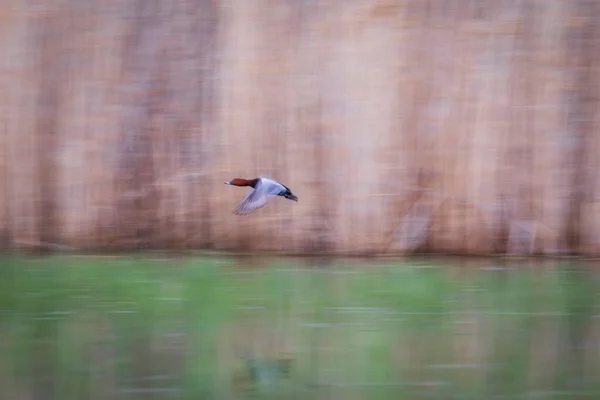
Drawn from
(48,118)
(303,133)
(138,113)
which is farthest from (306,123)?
(48,118)

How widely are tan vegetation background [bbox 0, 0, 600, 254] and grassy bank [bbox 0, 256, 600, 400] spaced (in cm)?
17

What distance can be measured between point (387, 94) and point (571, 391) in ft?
4.57

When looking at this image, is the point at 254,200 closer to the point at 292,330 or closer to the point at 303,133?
the point at 303,133

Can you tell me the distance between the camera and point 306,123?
285 centimetres

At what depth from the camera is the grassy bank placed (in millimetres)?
1646

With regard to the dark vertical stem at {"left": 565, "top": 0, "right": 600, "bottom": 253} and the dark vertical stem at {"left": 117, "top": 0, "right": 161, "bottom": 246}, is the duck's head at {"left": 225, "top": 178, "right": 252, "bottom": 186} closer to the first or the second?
the dark vertical stem at {"left": 117, "top": 0, "right": 161, "bottom": 246}

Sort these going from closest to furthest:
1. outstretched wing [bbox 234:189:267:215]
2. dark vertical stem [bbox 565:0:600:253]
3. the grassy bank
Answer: the grassy bank
outstretched wing [bbox 234:189:267:215]
dark vertical stem [bbox 565:0:600:253]

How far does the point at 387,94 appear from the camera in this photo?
283cm

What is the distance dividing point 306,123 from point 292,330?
3.25 feet

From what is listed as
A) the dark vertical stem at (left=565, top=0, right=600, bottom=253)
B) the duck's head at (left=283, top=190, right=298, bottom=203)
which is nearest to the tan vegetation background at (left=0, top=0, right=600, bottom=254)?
the dark vertical stem at (left=565, top=0, right=600, bottom=253)

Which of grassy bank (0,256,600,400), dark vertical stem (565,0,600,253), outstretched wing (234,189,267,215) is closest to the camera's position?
grassy bank (0,256,600,400)

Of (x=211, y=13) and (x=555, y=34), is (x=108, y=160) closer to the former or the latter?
(x=211, y=13)

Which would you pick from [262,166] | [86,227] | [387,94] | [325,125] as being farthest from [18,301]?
[387,94]

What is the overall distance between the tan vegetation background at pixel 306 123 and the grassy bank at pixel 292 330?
0.17m
